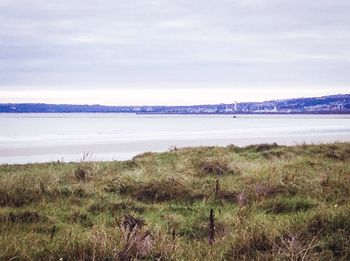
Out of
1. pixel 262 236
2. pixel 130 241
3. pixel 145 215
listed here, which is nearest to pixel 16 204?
pixel 145 215

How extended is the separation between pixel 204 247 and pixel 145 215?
3.81 m

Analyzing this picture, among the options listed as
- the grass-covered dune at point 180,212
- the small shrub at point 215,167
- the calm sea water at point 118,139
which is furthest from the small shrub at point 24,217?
the calm sea water at point 118,139

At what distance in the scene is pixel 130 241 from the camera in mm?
6035

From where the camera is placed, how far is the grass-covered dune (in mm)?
6016

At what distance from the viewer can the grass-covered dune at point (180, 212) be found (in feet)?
19.7

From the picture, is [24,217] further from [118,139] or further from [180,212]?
[118,139]

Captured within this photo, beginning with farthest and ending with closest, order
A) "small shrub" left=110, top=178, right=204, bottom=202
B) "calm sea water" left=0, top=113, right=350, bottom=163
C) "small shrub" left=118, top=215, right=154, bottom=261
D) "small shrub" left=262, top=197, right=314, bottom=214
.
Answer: "calm sea water" left=0, top=113, right=350, bottom=163, "small shrub" left=110, top=178, right=204, bottom=202, "small shrub" left=262, top=197, right=314, bottom=214, "small shrub" left=118, top=215, right=154, bottom=261

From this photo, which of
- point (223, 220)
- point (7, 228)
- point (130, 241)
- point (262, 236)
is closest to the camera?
point (130, 241)

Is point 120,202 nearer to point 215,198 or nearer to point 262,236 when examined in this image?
point 215,198

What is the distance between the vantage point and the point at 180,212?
10484mm

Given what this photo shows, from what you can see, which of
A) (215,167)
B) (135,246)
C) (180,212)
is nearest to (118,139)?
(215,167)

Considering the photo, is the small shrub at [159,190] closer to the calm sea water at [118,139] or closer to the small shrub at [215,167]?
the small shrub at [215,167]

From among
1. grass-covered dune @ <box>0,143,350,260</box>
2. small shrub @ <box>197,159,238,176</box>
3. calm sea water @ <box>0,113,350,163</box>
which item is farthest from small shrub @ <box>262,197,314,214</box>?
calm sea water @ <box>0,113,350,163</box>

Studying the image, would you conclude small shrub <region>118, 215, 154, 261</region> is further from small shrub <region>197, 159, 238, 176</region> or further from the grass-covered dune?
small shrub <region>197, 159, 238, 176</region>
